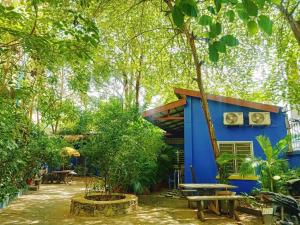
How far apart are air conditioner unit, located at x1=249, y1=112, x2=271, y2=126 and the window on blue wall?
840 millimetres

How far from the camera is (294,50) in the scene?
12.3 meters

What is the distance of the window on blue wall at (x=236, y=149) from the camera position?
10.7m

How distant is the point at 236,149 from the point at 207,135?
1.29 metres

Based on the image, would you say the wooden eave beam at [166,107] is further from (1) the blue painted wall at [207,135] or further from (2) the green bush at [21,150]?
(2) the green bush at [21,150]

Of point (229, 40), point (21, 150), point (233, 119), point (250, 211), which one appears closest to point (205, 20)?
point (229, 40)

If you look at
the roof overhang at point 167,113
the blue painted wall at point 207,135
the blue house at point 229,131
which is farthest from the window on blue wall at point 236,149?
the roof overhang at point 167,113

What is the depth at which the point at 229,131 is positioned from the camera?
11.0 m

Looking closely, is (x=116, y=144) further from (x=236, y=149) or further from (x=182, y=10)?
(x=182, y=10)

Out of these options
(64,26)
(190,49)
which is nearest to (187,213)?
(190,49)

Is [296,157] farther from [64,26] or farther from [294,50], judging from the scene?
[64,26]

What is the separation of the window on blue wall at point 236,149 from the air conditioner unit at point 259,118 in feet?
2.76

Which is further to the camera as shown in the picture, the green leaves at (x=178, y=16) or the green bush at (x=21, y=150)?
the green bush at (x=21, y=150)

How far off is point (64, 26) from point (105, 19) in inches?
275

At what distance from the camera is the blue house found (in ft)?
35.0
